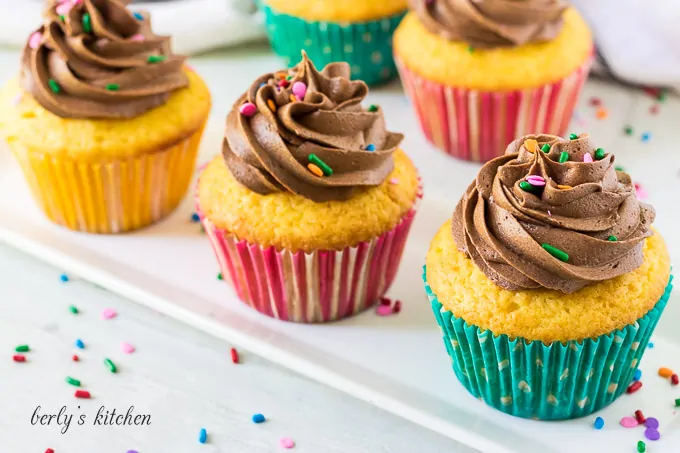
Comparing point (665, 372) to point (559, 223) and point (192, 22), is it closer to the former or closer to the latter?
point (559, 223)

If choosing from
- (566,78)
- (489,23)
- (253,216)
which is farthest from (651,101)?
(253,216)

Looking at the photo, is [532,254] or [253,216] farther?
[253,216]

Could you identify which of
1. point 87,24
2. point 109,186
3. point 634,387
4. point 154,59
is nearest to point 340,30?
point 154,59

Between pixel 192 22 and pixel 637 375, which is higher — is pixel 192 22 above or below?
above

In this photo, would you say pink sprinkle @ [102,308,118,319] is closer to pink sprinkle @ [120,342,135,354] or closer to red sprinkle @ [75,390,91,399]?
pink sprinkle @ [120,342,135,354]

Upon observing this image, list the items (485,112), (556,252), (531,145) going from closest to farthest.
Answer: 1. (556,252)
2. (531,145)
3. (485,112)

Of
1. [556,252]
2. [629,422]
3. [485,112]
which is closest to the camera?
[556,252]

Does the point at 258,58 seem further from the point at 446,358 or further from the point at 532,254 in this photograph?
the point at 532,254
